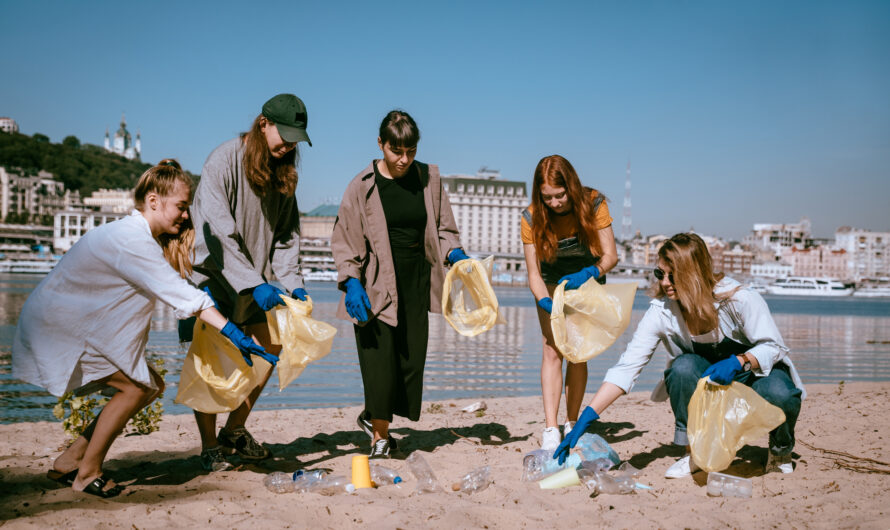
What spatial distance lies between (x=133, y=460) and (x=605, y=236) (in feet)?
9.18

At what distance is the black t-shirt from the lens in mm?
3691

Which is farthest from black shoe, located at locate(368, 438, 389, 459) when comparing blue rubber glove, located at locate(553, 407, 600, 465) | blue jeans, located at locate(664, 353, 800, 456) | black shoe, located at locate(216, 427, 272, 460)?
blue jeans, located at locate(664, 353, 800, 456)

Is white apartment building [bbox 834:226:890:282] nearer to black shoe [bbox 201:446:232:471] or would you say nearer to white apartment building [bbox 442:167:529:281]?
white apartment building [bbox 442:167:529:281]

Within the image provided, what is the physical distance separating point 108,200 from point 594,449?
154m

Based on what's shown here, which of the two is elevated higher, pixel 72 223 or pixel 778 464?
pixel 72 223

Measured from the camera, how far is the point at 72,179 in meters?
146

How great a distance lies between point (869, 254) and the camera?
150 meters

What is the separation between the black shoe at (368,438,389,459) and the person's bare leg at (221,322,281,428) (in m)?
0.69

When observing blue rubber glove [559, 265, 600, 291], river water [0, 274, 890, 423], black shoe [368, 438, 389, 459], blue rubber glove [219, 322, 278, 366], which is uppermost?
blue rubber glove [559, 265, 600, 291]

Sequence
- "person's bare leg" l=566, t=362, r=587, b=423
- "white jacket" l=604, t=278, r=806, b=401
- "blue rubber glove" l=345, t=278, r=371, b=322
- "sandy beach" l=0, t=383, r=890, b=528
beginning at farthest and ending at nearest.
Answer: "person's bare leg" l=566, t=362, r=587, b=423, "blue rubber glove" l=345, t=278, r=371, b=322, "white jacket" l=604, t=278, r=806, b=401, "sandy beach" l=0, t=383, r=890, b=528

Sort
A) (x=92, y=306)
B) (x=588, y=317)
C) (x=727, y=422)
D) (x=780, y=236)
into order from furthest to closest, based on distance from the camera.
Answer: (x=780, y=236) < (x=588, y=317) < (x=727, y=422) < (x=92, y=306)

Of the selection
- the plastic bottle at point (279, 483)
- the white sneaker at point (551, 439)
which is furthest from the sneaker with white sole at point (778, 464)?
the plastic bottle at point (279, 483)

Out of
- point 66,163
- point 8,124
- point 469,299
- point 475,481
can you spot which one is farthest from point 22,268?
point 8,124

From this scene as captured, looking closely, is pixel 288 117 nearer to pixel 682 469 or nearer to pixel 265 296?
pixel 265 296
